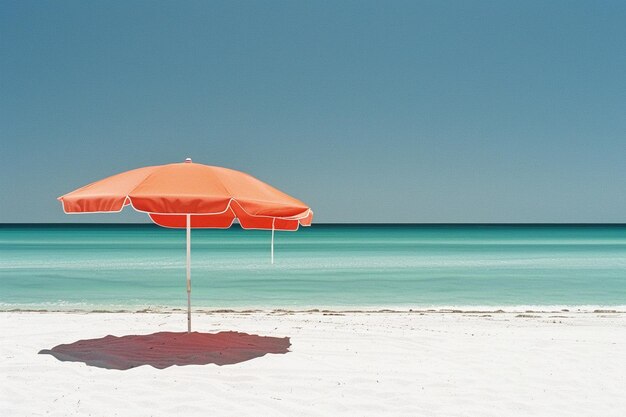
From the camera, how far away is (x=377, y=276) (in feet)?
74.4

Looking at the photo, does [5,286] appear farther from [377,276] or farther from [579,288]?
Result: [579,288]

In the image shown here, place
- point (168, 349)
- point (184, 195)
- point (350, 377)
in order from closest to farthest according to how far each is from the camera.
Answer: point (184, 195)
point (350, 377)
point (168, 349)

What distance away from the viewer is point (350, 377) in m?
5.34

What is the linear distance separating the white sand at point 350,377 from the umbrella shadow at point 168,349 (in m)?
0.19

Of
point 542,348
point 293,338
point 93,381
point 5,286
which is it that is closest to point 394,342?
point 293,338

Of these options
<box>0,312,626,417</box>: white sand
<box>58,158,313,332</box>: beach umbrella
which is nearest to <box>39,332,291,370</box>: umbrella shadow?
<box>0,312,626,417</box>: white sand

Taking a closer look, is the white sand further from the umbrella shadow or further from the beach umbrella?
the beach umbrella

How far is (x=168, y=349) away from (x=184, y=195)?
7.21ft

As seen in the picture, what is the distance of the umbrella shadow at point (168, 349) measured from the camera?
5.80 m

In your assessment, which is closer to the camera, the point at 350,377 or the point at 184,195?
the point at 184,195

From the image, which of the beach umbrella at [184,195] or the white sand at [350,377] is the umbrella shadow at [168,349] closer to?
the white sand at [350,377]

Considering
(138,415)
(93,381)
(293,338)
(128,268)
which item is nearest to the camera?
(138,415)

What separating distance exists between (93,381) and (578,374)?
4.52 m

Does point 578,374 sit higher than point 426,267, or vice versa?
point 578,374
